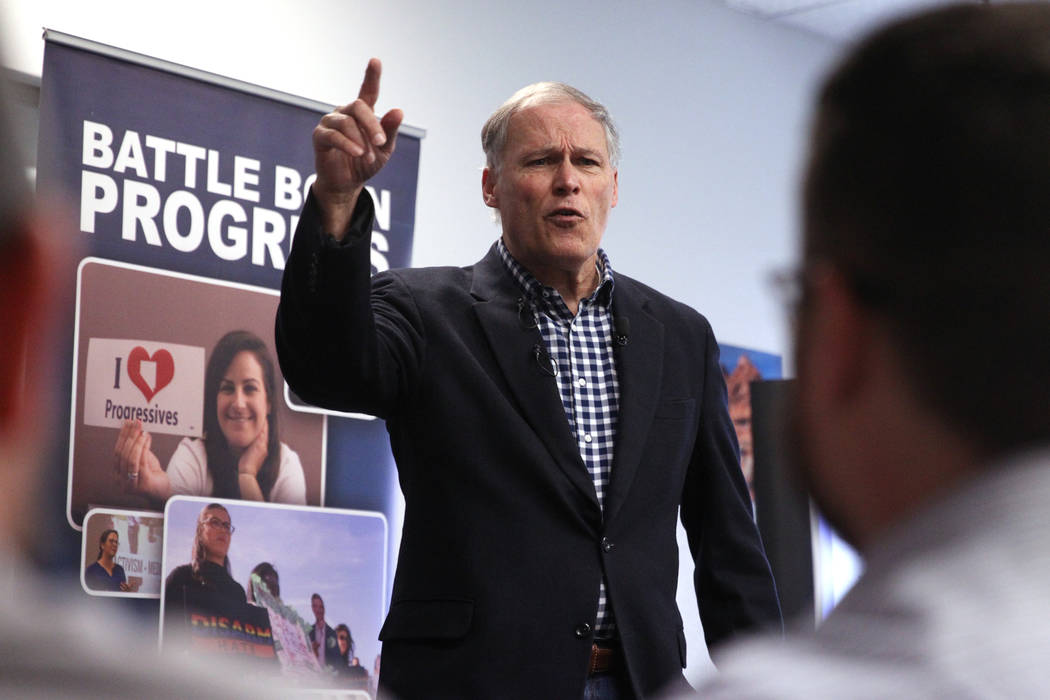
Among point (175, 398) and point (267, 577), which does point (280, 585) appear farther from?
point (175, 398)

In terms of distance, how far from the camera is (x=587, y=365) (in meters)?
2.31

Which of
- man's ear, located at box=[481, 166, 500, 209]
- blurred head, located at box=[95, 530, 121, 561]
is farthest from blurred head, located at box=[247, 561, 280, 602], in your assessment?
man's ear, located at box=[481, 166, 500, 209]

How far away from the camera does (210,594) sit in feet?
11.5

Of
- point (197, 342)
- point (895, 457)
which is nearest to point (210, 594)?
point (197, 342)

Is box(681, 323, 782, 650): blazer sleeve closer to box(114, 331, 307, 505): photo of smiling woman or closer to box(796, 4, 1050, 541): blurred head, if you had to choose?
box(114, 331, 307, 505): photo of smiling woman

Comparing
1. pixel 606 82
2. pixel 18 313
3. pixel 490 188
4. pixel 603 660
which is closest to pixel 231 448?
pixel 490 188

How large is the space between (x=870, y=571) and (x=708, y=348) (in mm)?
1933

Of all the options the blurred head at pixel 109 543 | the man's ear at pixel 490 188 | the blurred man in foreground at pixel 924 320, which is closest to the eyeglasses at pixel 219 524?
the blurred head at pixel 109 543

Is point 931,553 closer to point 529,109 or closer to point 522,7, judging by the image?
point 529,109

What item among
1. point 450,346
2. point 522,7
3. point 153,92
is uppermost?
point 522,7

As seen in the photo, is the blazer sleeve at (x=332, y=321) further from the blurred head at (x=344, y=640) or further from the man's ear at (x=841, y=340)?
the blurred head at (x=344, y=640)

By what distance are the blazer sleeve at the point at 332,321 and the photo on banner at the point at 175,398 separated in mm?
1555

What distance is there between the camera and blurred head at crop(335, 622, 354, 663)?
373 centimetres

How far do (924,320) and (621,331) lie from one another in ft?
5.62
